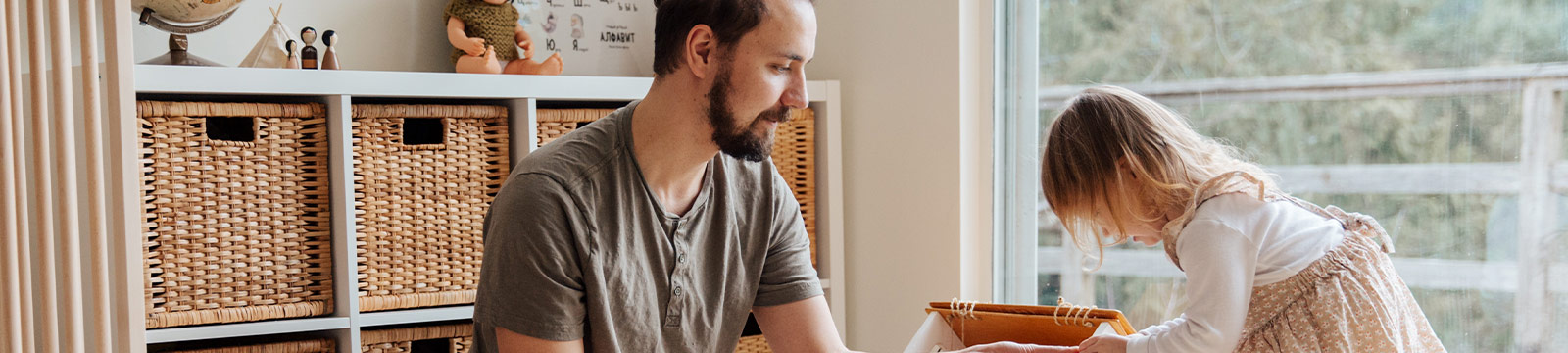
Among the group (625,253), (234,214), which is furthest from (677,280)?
(234,214)

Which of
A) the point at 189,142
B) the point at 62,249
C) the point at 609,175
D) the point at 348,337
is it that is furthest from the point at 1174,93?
the point at 62,249

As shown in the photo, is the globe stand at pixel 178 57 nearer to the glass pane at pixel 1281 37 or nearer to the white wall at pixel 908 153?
the white wall at pixel 908 153

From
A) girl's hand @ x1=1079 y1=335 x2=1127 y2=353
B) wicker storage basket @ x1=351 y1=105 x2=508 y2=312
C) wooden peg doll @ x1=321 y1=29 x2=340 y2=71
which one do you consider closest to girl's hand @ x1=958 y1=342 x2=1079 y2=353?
girl's hand @ x1=1079 y1=335 x2=1127 y2=353

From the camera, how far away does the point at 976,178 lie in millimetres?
2129

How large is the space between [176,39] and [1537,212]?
6.53 ft

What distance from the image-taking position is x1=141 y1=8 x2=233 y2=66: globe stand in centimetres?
179

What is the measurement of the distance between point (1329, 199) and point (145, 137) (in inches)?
69.1

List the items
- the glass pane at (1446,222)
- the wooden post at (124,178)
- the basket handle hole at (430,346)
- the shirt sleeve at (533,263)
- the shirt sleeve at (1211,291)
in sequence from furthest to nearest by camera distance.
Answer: the basket handle hole at (430,346), the glass pane at (1446,222), the wooden post at (124,178), the shirt sleeve at (1211,291), the shirt sleeve at (533,263)

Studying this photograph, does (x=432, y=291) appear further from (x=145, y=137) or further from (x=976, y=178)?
(x=976, y=178)

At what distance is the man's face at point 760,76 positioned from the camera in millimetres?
1344

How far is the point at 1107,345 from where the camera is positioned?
1.45 m

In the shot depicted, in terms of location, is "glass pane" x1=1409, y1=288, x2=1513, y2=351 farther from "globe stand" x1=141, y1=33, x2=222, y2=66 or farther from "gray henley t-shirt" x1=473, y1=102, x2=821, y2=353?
"globe stand" x1=141, y1=33, x2=222, y2=66

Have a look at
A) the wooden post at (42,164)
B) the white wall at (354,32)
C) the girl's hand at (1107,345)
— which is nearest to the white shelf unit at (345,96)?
the wooden post at (42,164)

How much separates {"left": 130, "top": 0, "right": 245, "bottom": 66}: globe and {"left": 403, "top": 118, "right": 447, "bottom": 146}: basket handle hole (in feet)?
1.09
